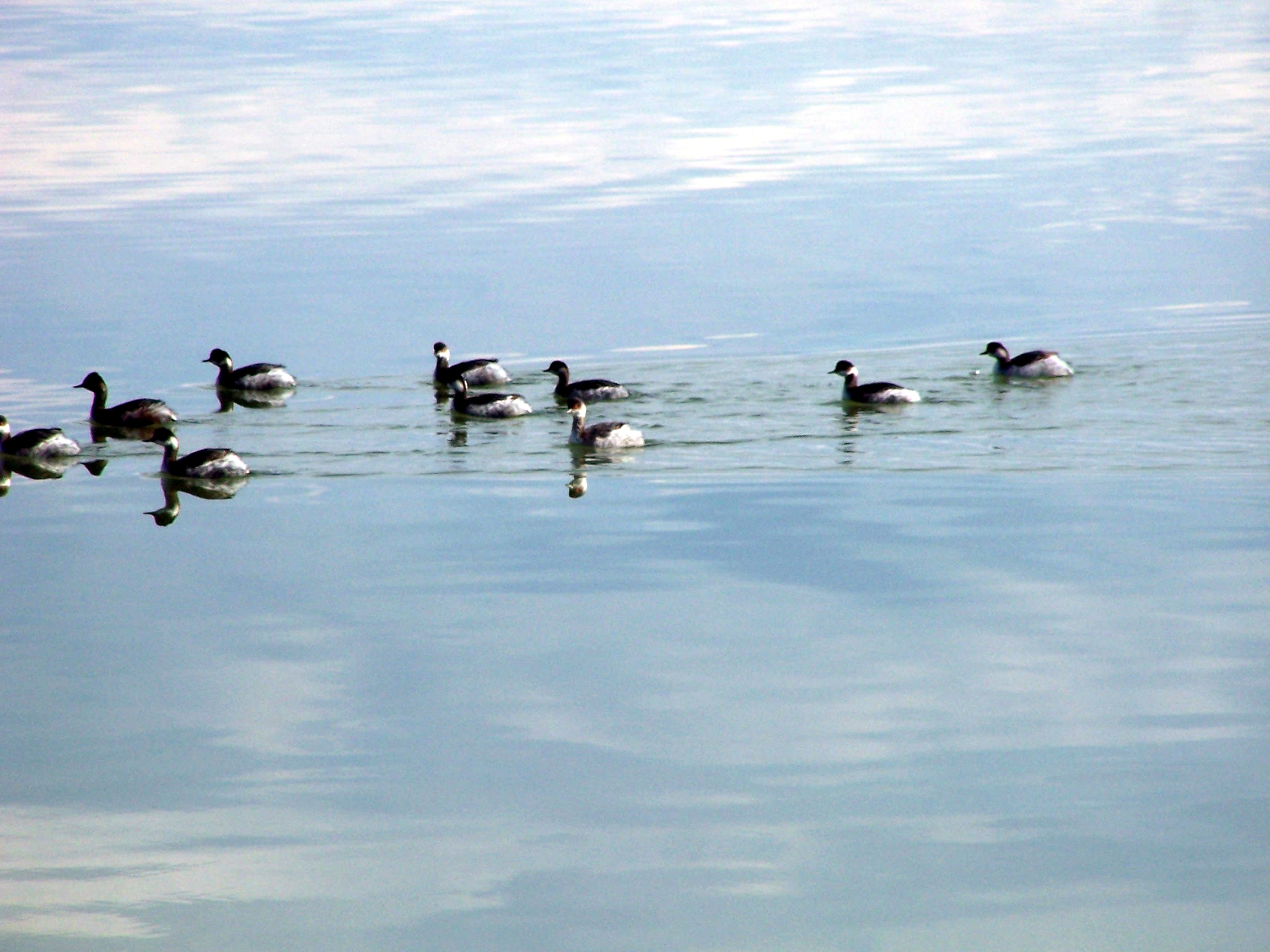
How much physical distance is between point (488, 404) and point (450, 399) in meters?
1.29

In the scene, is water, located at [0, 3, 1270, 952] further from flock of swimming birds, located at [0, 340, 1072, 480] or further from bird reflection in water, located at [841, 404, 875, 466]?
flock of swimming birds, located at [0, 340, 1072, 480]

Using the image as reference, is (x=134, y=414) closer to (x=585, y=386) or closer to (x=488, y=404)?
(x=488, y=404)

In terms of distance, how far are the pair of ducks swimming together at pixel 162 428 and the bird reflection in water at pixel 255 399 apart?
4 cm

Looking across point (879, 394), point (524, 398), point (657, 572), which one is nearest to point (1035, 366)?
point (879, 394)

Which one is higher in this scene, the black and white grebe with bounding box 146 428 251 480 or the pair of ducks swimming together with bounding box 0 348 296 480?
the pair of ducks swimming together with bounding box 0 348 296 480

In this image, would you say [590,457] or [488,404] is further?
[488,404]

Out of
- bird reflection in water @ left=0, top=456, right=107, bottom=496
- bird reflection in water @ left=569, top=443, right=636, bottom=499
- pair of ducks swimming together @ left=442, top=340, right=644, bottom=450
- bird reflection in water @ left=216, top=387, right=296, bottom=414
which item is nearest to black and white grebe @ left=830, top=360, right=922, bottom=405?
pair of ducks swimming together @ left=442, top=340, right=644, bottom=450

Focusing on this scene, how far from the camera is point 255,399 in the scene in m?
23.7

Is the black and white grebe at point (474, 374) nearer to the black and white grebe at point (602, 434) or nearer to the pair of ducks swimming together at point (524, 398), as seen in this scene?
the pair of ducks swimming together at point (524, 398)

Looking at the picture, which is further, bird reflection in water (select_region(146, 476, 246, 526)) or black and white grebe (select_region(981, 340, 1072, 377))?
black and white grebe (select_region(981, 340, 1072, 377))

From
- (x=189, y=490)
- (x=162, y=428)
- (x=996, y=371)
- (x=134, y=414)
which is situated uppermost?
(x=996, y=371)

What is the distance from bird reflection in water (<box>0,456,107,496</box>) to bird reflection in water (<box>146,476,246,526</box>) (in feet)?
4.37

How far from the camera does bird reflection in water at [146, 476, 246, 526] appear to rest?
1859 cm

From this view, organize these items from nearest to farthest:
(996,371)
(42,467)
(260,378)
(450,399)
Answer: (42,467)
(996,371)
(450,399)
(260,378)
